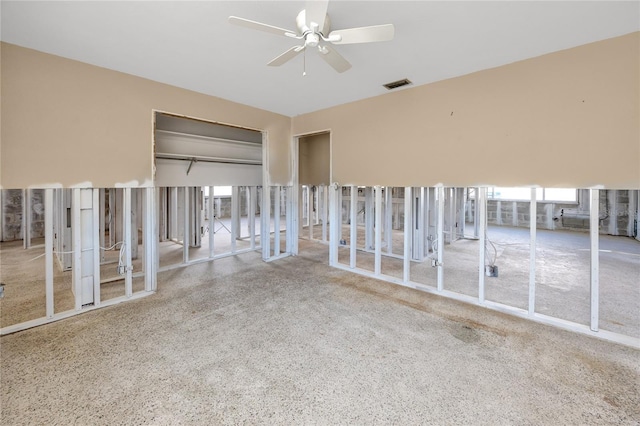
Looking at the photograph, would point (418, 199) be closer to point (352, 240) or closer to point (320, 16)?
point (352, 240)

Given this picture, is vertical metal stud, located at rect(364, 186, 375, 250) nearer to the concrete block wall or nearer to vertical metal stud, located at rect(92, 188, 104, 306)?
vertical metal stud, located at rect(92, 188, 104, 306)

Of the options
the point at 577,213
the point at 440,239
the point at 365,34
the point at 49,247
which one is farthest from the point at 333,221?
the point at 577,213

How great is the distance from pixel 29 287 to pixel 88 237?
4.60ft

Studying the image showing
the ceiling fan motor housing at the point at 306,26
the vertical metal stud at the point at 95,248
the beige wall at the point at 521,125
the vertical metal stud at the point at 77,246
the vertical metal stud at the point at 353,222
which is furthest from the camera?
the vertical metal stud at the point at 353,222

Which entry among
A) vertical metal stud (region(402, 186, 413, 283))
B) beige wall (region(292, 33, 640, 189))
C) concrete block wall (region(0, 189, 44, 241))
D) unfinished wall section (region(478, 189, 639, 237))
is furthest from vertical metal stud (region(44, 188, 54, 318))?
unfinished wall section (region(478, 189, 639, 237))

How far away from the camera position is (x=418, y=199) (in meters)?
4.83

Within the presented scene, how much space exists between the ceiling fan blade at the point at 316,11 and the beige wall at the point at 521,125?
203 cm

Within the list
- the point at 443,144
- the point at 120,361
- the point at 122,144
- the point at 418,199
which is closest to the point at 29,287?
the point at 122,144

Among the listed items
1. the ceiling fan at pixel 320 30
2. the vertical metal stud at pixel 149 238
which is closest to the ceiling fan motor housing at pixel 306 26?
the ceiling fan at pixel 320 30

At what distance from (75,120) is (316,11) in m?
2.69

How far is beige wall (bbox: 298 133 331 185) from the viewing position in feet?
19.6

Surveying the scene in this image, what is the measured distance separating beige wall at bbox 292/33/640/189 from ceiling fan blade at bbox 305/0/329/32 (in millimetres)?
2031

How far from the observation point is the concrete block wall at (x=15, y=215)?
5.81 meters

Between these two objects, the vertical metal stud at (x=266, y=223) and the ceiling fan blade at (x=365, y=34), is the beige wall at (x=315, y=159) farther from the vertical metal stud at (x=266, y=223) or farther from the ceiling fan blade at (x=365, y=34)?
the ceiling fan blade at (x=365, y=34)
